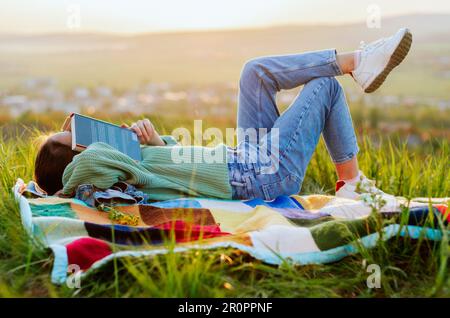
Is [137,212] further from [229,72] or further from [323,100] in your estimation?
[229,72]

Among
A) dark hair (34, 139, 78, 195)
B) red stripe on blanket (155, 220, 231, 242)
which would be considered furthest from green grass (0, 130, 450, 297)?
dark hair (34, 139, 78, 195)

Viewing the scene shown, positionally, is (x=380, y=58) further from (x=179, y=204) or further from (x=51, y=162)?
(x=51, y=162)

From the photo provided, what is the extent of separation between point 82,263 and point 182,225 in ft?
1.24

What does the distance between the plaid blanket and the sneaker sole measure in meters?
0.53

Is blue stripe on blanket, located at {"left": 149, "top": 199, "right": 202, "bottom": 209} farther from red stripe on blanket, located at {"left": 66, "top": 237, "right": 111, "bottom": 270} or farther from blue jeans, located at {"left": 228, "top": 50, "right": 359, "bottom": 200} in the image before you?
red stripe on blanket, located at {"left": 66, "top": 237, "right": 111, "bottom": 270}

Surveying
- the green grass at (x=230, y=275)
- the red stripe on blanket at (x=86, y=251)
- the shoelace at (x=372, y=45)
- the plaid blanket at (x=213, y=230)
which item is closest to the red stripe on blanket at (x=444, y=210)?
the plaid blanket at (x=213, y=230)

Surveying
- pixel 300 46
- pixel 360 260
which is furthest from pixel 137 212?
pixel 300 46

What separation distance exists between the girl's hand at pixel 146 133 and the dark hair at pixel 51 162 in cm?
31

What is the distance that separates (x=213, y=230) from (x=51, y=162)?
2.57ft

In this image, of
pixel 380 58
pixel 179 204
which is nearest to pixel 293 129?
pixel 380 58

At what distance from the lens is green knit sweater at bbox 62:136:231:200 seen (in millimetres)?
2258

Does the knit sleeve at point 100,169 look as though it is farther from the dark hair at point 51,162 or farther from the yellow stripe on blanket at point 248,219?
the yellow stripe on blanket at point 248,219

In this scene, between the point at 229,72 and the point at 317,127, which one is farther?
the point at 229,72
